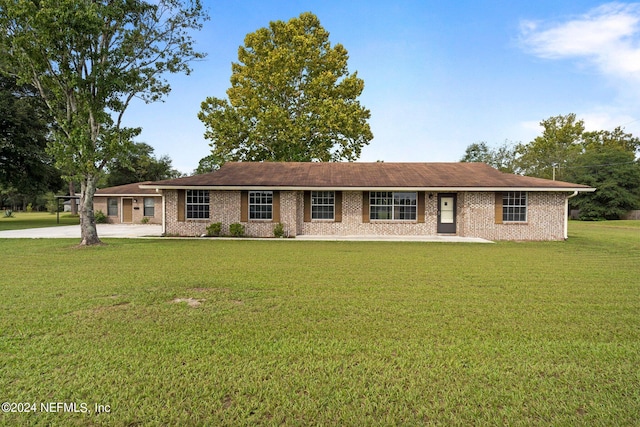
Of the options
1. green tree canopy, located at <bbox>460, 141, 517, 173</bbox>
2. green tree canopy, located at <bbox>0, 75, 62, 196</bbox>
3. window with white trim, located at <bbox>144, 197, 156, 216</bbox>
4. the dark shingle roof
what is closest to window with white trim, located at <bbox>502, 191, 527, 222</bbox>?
the dark shingle roof

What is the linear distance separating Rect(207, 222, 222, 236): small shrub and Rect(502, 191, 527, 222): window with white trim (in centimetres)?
1349

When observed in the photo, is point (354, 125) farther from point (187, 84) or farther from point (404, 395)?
point (404, 395)

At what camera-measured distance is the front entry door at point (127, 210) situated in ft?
87.6

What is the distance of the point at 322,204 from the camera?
1714 cm

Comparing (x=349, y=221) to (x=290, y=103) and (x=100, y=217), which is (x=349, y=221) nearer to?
(x=290, y=103)

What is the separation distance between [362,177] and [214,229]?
7827 millimetres

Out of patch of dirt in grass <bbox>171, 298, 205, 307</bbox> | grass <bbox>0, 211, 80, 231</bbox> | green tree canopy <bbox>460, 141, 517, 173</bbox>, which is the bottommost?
patch of dirt in grass <bbox>171, 298, 205, 307</bbox>

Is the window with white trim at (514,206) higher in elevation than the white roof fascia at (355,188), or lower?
lower

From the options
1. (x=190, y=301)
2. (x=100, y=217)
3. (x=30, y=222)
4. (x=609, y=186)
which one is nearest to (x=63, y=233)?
(x=100, y=217)

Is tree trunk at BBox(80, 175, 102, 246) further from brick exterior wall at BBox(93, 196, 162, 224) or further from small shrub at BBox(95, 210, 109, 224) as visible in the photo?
small shrub at BBox(95, 210, 109, 224)

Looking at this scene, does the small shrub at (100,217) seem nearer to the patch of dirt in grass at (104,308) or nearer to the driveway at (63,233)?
the driveway at (63,233)

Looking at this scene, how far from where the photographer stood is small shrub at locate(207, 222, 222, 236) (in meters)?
16.4

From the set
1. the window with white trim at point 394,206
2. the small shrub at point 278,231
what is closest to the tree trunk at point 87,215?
the small shrub at point 278,231

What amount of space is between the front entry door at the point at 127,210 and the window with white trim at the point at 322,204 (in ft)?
55.9
